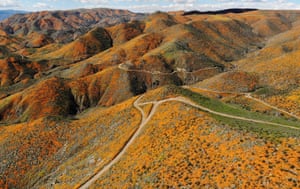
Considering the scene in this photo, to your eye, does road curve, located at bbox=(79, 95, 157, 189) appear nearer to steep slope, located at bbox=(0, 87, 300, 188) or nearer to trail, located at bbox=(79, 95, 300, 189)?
trail, located at bbox=(79, 95, 300, 189)

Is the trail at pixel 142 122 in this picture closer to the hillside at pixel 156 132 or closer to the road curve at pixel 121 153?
the road curve at pixel 121 153

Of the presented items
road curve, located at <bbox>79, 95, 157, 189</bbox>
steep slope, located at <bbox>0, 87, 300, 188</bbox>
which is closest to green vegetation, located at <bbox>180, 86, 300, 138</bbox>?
steep slope, located at <bbox>0, 87, 300, 188</bbox>

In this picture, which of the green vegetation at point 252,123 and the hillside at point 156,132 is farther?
the green vegetation at point 252,123

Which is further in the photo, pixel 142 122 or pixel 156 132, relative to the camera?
pixel 142 122

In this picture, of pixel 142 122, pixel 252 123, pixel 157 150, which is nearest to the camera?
pixel 157 150

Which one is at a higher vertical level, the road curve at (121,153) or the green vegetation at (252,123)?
the green vegetation at (252,123)

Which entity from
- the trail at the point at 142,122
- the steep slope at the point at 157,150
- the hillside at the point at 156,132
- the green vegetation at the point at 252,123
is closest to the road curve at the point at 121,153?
the trail at the point at 142,122

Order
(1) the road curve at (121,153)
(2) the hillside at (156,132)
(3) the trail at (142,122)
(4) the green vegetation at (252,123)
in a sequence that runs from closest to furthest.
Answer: (2) the hillside at (156,132)
(4) the green vegetation at (252,123)
(1) the road curve at (121,153)
(3) the trail at (142,122)

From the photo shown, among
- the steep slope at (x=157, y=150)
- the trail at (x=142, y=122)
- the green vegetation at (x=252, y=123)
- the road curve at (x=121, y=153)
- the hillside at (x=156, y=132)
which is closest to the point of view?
the steep slope at (x=157, y=150)

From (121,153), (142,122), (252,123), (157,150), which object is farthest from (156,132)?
(252,123)

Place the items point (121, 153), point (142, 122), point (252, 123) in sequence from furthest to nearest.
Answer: point (142, 122) < point (121, 153) < point (252, 123)

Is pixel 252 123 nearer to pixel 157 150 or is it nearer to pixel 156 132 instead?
pixel 156 132

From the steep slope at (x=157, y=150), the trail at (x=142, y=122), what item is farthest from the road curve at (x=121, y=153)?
the steep slope at (x=157, y=150)
